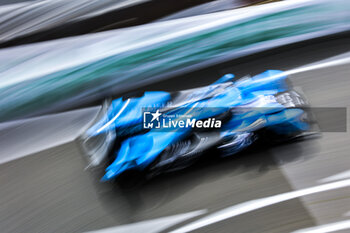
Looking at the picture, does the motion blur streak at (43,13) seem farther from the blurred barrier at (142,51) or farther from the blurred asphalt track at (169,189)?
the blurred asphalt track at (169,189)

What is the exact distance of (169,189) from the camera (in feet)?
8.90

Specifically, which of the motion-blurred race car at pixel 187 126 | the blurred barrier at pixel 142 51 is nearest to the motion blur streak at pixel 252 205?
the motion-blurred race car at pixel 187 126

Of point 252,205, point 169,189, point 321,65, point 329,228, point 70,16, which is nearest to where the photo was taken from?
point 329,228

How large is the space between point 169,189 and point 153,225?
30 centimetres

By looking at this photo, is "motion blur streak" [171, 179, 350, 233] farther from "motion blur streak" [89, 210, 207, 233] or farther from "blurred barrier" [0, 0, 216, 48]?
"blurred barrier" [0, 0, 216, 48]

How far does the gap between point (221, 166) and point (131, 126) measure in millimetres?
798

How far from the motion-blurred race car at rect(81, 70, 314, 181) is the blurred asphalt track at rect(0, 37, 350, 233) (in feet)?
0.54

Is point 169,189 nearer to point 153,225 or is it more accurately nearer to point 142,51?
point 153,225

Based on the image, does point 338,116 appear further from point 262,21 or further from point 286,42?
point 262,21

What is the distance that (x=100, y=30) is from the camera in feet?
12.5

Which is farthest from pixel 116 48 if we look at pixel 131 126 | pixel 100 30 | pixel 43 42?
pixel 131 126

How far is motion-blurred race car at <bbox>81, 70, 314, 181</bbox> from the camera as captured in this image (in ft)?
8.30

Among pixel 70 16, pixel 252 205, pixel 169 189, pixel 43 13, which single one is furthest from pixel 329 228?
pixel 43 13

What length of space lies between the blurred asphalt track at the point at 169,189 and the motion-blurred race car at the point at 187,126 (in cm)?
16
